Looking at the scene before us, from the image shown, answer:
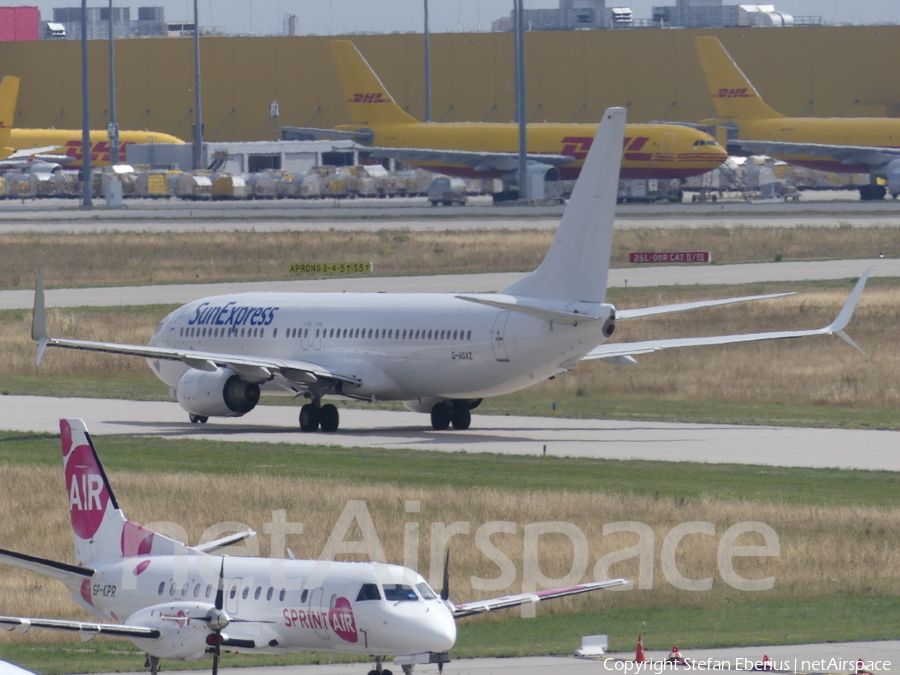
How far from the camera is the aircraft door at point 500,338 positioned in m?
39.7

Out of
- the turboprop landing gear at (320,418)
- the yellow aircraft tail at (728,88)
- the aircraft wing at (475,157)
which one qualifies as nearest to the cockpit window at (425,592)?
the turboprop landing gear at (320,418)

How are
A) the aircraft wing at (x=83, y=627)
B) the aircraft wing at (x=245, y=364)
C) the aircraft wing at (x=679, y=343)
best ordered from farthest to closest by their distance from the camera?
the aircraft wing at (x=679, y=343) < the aircraft wing at (x=245, y=364) < the aircraft wing at (x=83, y=627)

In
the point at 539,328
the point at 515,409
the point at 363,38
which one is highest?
the point at 363,38

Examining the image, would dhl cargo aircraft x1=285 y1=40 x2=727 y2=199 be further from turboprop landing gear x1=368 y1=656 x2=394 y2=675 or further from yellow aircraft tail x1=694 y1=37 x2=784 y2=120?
turboprop landing gear x1=368 y1=656 x2=394 y2=675

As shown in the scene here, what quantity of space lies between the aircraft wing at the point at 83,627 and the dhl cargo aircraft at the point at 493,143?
106 m

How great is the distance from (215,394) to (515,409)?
975 cm

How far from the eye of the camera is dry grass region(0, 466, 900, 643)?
24.9 m

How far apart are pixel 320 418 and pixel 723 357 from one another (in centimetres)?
1666

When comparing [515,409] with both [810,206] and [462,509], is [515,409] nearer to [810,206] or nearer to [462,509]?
[462,509]

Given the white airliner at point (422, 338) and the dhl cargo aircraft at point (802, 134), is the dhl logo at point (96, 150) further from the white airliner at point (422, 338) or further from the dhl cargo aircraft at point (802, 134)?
the white airliner at point (422, 338)

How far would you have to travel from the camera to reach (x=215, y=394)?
43.2 metres

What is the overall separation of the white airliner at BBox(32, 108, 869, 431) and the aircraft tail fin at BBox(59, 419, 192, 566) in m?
17.2

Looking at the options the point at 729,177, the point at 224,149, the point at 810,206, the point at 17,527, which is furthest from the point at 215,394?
the point at 224,149

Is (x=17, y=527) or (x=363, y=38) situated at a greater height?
(x=363, y=38)
